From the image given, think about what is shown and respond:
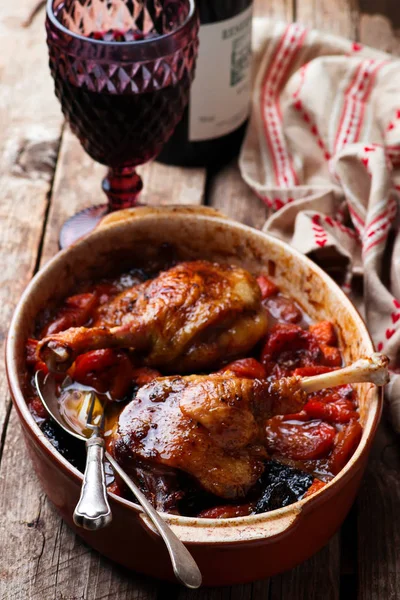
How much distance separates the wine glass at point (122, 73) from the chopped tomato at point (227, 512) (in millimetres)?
1143

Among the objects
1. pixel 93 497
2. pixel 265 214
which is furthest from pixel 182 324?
pixel 265 214

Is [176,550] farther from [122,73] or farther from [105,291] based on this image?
[122,73]

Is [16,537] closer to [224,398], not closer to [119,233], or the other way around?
[224,398]

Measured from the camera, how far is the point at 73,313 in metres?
2.19

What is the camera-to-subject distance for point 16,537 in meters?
1.94

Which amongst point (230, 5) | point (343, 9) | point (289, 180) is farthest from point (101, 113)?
point (343, 9)

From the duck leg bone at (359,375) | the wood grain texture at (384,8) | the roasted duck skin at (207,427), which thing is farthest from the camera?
the wood grain texture at (384,8)

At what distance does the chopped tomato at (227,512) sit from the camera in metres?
1.73

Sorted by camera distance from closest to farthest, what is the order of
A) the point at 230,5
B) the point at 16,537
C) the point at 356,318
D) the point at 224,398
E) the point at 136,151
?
1. the point at 224,398
2. the point at 16,537
3. the point at 356,318
4. the point at 136,151
5. the point at 230,5

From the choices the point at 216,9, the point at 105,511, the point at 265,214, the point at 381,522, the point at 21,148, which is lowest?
the point at 381,522

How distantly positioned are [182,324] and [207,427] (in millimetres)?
338

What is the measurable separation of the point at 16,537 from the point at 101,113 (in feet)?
3.81

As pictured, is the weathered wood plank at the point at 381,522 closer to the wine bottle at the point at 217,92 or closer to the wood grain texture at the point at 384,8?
the wine bottle at the point at 217,92

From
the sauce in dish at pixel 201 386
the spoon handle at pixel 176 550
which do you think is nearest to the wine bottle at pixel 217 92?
the sauce in dish at pixel 201 386
